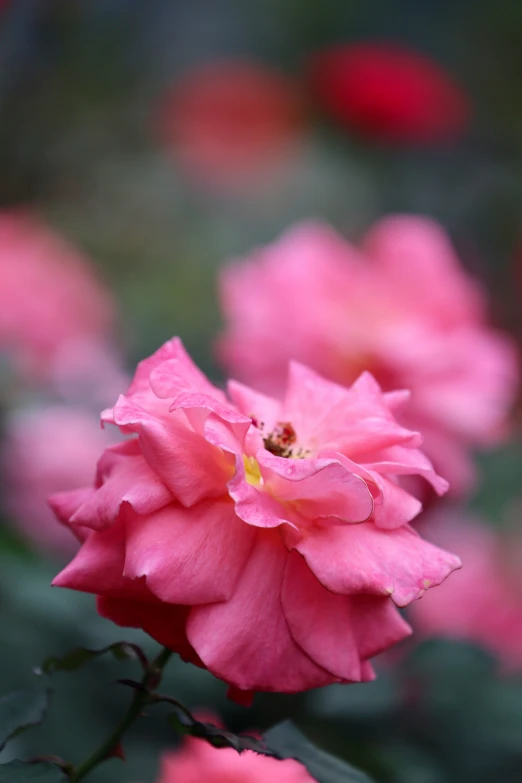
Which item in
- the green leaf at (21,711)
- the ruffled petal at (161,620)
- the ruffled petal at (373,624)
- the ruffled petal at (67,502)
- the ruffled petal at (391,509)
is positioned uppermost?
the ruffled petal at (391,509)

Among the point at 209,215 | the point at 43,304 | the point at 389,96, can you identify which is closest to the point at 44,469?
the point at 43,304

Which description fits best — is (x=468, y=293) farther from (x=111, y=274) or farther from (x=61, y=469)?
(x=111, y=274)

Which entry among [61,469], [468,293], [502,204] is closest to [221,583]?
[61,469]

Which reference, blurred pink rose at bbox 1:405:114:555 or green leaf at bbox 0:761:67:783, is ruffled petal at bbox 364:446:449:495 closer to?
green leaf at bbox 0:761:67:783

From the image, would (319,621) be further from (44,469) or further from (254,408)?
(44,469)

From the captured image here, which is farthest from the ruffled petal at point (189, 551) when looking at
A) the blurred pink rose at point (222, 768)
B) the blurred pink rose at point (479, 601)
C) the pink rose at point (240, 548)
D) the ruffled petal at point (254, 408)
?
the blurred pink rose at point (479, 601)

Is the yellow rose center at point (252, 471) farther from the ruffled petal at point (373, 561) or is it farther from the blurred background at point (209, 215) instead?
the blurred background at point (209, 215)
